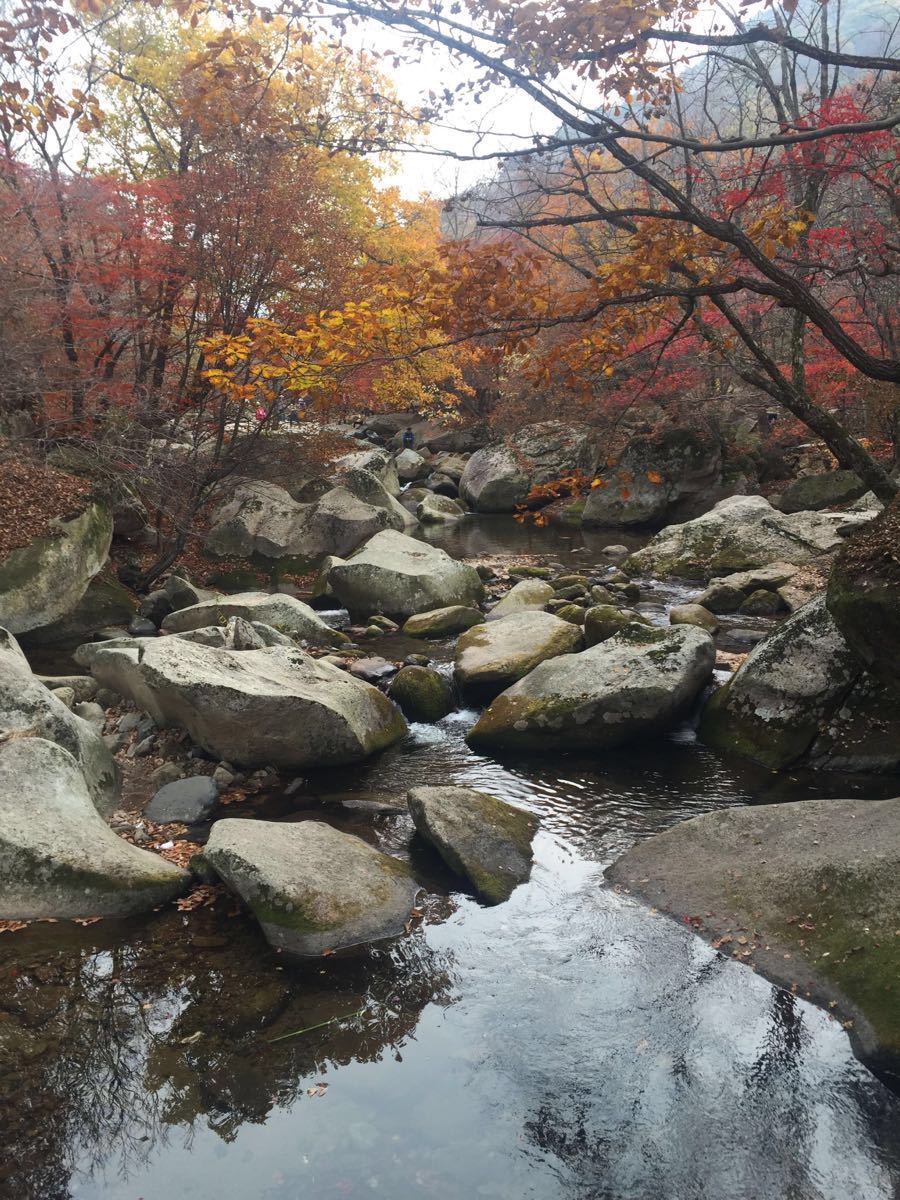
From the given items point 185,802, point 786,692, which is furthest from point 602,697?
point 185,802

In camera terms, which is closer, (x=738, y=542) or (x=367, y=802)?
(x=367, y=802)

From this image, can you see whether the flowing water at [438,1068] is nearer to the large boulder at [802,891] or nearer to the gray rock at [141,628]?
the large boulder at [802,891]

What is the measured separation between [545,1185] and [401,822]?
10.0ft

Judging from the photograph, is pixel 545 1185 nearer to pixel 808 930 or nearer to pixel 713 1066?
pixel 713 1066

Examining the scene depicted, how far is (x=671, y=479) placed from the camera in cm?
1958

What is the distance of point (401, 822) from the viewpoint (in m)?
6.02

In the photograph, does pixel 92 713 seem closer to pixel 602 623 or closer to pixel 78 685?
pixel 78 685

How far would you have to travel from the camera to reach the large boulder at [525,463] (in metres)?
22.8

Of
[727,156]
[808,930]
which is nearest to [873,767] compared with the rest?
[808,930]

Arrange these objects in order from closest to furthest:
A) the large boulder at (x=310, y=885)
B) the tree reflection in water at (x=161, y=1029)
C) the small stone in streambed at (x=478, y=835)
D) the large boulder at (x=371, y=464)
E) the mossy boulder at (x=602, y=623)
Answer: the tree reflection in water at (x=161, y=1029)
the large boulder at (x=310, y=885)
the small stone in streambed at (x=478, y=835)
the mossy boulder at (x=602, y=623)
the large boulder at (x=371, y=464)

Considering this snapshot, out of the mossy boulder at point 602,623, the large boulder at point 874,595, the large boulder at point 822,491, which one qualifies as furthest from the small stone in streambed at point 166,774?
the large boulder at point 822,491

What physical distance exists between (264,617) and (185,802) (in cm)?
434

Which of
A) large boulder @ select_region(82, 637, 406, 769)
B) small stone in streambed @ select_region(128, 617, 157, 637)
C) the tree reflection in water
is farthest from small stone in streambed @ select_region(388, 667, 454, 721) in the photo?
small stone in streambed @ select_region(128, 617, 157, 637)

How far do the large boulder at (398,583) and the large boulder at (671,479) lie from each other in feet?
26.7
